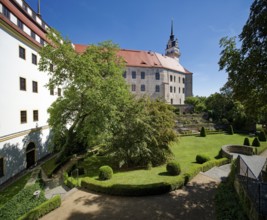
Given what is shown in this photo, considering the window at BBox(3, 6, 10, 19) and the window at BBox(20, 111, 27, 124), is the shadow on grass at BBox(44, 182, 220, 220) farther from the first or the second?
the window at BBox(3, 6, 10, 19)

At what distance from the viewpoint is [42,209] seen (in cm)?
988

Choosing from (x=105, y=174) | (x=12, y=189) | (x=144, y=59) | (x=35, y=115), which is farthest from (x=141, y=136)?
(x=144, y=59)

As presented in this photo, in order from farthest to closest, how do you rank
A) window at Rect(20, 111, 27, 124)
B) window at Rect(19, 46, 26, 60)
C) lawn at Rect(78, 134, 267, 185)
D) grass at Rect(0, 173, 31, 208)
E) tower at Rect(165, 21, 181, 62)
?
tower at Rect(165, 21, 181, 62), window at Rect(20, 111, 27, 124), window at Rect(19, 46, 26, 60), lawn at Rect(78, 134, 267, 185), grass at Rect(0, 173, 31, 208)

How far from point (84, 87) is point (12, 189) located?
10585 mm

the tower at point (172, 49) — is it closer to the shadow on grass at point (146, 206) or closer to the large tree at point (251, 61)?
the large tree at point (251, 61)

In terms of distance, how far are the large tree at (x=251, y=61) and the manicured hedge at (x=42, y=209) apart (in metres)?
13.1

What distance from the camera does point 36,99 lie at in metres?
20.7

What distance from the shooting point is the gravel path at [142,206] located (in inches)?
371

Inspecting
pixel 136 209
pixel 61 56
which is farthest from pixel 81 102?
pixel 136 209

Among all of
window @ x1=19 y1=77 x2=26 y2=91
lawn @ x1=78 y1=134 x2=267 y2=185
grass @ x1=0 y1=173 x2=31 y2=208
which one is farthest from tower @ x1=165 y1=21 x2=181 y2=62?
grass @ x1=0 y1=173 x2=31 y2=208

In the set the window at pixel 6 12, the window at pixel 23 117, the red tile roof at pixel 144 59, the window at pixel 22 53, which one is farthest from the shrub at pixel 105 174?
the red tile roof at pixel 144 59

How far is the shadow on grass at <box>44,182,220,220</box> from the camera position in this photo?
30.9 ft

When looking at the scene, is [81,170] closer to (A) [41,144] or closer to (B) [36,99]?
(A) [41,144]

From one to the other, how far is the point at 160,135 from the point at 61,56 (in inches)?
489
